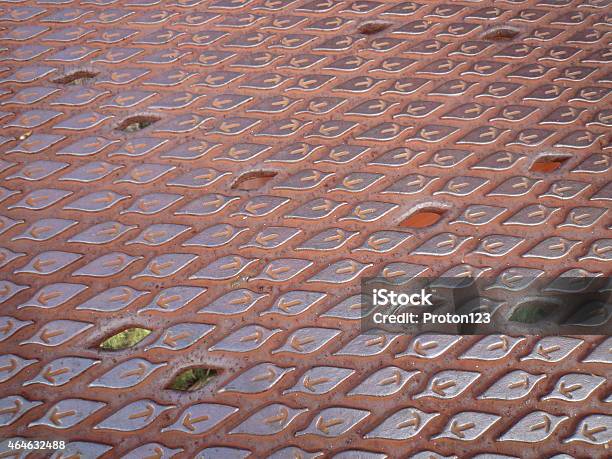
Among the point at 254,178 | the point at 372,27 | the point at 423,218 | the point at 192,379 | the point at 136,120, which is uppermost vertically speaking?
the point at 372,27

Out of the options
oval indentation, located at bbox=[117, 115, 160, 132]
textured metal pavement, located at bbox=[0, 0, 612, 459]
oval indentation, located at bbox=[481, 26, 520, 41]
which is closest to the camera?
textured metal pavement, located at bbox=[0, 0, 612, 459]

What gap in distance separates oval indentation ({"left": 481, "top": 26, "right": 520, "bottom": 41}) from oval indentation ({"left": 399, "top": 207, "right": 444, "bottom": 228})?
1.66 feet

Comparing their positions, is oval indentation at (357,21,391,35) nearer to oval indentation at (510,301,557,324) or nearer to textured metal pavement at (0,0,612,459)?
textured metal pavement at (0,0,612,459)

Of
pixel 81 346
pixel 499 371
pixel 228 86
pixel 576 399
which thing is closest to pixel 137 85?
pixel 228 86

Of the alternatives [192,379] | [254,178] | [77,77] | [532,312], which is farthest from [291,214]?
[77,77]

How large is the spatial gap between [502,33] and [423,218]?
55cm

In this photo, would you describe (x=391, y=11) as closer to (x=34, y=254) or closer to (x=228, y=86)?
A: (x=228, y=86)

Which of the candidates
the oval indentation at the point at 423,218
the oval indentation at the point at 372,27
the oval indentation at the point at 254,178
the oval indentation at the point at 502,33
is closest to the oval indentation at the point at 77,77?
the oval indentation at the point at 254,178

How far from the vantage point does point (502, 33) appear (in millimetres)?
1416

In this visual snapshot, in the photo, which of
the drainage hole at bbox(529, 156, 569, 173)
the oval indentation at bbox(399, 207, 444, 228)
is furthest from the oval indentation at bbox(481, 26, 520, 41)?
the oval indentation at bbox(399, 207, 444, 228)

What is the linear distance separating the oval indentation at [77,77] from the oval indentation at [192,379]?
2.36 ft

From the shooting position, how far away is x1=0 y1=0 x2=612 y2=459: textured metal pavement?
3.20ft

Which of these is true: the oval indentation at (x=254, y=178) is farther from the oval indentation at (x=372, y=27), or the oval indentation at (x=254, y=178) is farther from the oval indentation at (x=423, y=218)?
the oval indentation at (x=372, y=27)

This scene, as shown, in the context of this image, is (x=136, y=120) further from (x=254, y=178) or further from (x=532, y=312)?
(x=532, y=312)
